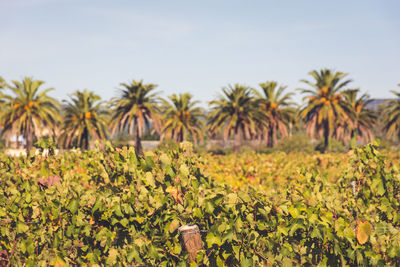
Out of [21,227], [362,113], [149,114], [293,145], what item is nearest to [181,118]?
[149,114]

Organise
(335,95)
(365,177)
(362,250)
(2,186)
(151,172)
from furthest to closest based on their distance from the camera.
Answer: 1. (335,95)
2. (365,177)
3. (2,186)
4. (151,172)
5. (362,250)

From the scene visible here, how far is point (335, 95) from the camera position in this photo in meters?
39.2

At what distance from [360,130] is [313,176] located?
45.2m

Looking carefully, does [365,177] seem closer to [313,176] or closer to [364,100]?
[313,176]

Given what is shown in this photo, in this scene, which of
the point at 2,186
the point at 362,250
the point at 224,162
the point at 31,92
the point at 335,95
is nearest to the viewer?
the point at 362,250

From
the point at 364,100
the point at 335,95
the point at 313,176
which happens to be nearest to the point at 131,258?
the point at 313,176

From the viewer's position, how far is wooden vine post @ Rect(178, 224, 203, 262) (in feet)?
12.5

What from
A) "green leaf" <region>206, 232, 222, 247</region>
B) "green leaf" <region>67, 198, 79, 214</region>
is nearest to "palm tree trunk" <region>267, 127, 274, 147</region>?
"green leaf" <region>67, 198, 79, 214</region>

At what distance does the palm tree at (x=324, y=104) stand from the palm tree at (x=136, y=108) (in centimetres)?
1325

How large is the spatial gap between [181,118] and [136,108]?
195 inches

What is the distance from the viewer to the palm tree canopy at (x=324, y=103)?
3859 cm

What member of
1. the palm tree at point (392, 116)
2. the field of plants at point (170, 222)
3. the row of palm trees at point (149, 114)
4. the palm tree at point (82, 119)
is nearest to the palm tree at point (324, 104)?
the row of palm trees at point (149, 114)

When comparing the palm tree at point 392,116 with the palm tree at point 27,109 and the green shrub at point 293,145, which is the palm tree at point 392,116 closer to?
the green shrub at point 293,145

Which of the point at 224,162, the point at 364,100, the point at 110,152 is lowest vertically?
the point at 224,162
